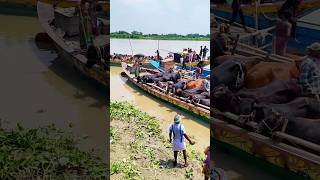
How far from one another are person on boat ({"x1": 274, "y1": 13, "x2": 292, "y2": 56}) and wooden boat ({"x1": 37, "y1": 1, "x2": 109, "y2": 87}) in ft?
4.70

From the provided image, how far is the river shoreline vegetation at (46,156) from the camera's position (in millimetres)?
3154

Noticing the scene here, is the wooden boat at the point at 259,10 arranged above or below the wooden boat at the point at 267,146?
above

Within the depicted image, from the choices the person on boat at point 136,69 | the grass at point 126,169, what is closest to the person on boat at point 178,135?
the grass at point 126,169

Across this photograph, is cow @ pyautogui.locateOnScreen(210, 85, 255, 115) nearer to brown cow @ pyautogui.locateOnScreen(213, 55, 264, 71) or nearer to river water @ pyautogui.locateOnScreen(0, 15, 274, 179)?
brown cow @ pyautogui.locateOnScreen(213, 55, 264, 71)

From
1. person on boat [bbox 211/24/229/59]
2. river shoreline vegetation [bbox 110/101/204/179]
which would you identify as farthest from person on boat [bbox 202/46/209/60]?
person on boat [bbox 211/24/229/59]

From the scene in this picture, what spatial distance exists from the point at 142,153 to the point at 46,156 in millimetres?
2833

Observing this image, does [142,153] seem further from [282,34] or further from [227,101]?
[282,34]

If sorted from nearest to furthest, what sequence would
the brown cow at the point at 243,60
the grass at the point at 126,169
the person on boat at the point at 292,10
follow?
the person on boat at the point at 292,10 < the brown cow at the point at 243,60 < the grass at the point at 126,169

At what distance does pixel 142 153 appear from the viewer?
5.93 metres

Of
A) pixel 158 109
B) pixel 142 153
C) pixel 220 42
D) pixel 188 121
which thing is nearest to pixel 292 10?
pixel 220 42

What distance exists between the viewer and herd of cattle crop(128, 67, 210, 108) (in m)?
8.49

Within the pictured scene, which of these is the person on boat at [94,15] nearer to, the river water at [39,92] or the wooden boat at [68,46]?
the wooden boat at [68,46]

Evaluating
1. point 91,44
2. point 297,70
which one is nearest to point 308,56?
point 297,70

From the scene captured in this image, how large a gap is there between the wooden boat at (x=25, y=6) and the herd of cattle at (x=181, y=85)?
16.6 feet
